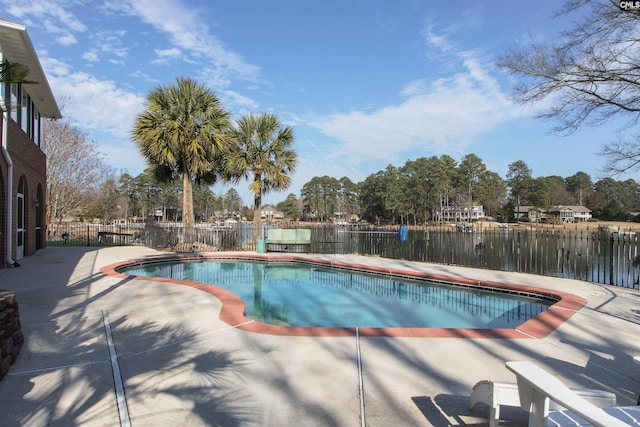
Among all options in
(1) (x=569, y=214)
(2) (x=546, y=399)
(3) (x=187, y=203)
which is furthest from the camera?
(1) (x=569, y=214)

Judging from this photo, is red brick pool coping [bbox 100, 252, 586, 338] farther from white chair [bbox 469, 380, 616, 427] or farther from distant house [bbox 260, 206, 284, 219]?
distant house [bbox 260, 206, 284, 219]

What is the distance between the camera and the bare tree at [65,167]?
75.3 ft

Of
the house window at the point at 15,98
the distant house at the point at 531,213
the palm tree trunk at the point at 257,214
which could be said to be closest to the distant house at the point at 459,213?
the distant house at the point at 531,213

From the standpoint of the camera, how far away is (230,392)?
3.22 m

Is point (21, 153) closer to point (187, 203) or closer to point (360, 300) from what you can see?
point (187, 203)

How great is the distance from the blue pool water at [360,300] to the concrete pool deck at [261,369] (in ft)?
5.05

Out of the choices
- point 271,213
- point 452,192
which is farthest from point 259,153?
point 271,213

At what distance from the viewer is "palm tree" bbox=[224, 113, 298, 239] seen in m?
16.9

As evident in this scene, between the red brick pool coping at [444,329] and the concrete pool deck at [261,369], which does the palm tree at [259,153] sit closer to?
the red brick pool coping at [444,329]

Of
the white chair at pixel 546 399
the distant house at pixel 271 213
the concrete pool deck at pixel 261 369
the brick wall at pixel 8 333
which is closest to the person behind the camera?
the white chair at pixel 546 399

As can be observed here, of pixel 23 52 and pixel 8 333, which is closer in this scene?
pixel 8 333

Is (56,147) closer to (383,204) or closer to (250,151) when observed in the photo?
(250,151)

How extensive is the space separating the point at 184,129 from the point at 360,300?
11405mm

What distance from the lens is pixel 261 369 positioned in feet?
12.2
